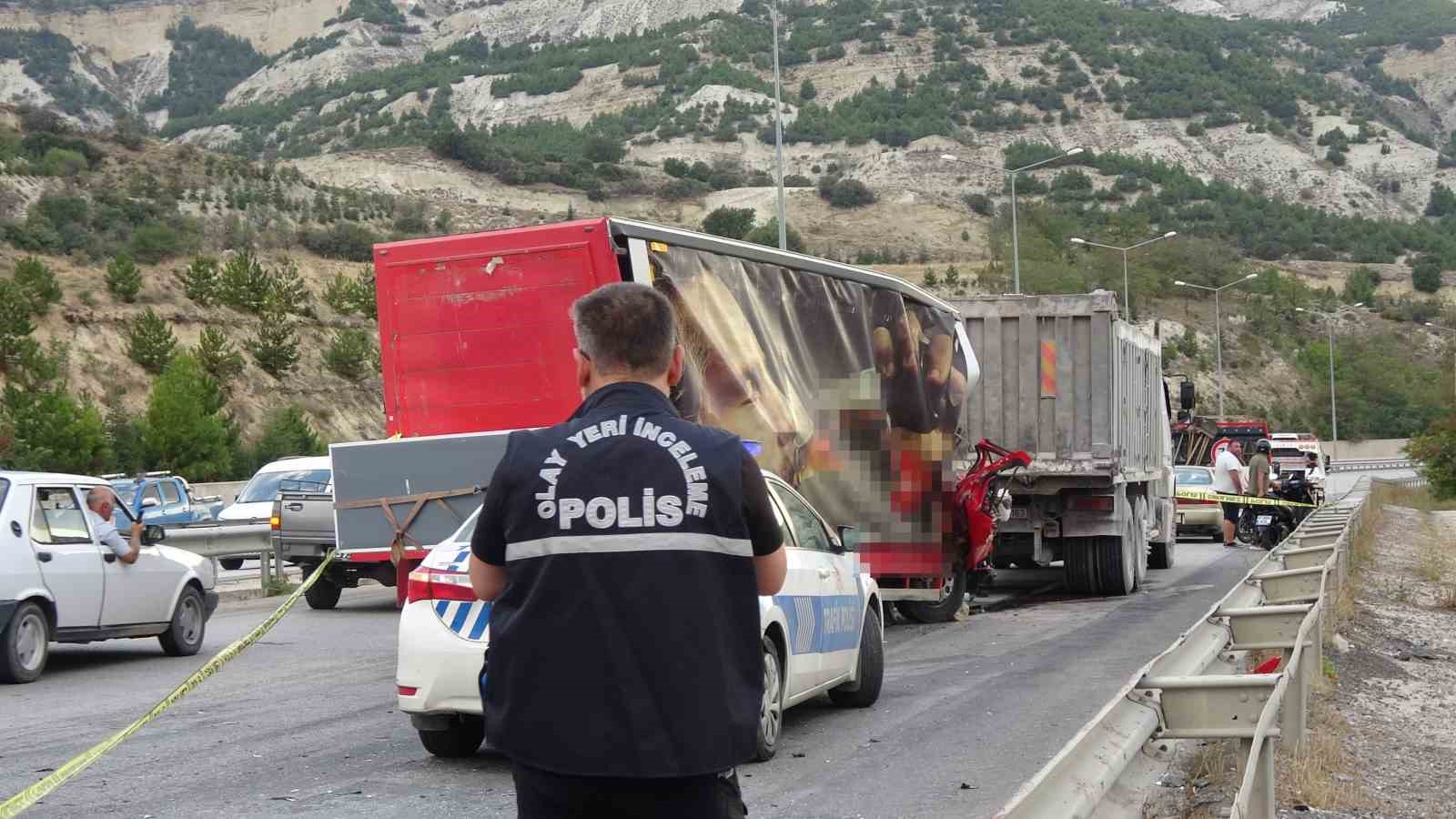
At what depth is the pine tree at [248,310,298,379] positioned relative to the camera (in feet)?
177

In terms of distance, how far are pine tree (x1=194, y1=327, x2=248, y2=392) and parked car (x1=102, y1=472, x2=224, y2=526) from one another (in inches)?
812

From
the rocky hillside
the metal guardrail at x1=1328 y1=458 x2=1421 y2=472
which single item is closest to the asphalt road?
the rocky hillside

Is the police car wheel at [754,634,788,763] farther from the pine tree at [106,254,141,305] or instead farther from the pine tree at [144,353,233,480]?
the pine tree at [106,254,141,305]

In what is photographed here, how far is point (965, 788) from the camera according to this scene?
26.1 feet

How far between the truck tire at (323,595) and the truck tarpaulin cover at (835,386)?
23.8ft

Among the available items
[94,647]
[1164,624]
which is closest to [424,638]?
[94,647]

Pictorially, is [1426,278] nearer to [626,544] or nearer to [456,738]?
[456,738]

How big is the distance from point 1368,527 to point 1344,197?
11505 centimetres

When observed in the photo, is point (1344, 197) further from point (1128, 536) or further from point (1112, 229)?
point (1128, 536)

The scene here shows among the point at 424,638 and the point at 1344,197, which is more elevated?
the point at 1344,197

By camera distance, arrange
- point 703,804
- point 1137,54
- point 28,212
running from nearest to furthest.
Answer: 1. point 703,804
2. point 28,212
3. point 1137,54

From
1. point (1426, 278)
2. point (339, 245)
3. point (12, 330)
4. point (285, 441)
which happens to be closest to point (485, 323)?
point (285, 441)

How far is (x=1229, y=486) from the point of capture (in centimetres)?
2858

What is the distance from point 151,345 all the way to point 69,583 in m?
38.6
